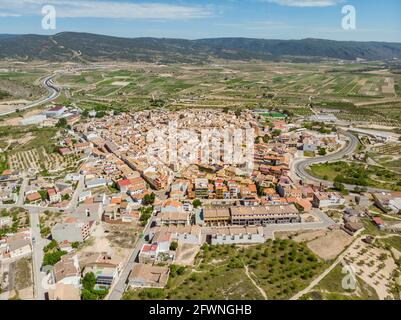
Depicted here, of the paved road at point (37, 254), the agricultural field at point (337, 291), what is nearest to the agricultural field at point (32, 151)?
the paved road at point (37, 254)

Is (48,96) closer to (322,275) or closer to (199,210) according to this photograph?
(199,210)

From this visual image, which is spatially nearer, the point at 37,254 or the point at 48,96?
the point at 37,254

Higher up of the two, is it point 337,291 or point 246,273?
point 246,273

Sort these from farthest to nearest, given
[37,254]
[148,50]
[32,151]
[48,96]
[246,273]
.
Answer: [148,50], [48,96], [32,151], [37,254], [246,273]

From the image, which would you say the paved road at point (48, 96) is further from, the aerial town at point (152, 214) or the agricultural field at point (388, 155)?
the agricultural field at point (388, 155)

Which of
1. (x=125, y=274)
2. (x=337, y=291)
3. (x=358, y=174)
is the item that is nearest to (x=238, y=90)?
(x=358, y=174)

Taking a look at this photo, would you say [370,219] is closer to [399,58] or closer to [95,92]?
[95,92]
